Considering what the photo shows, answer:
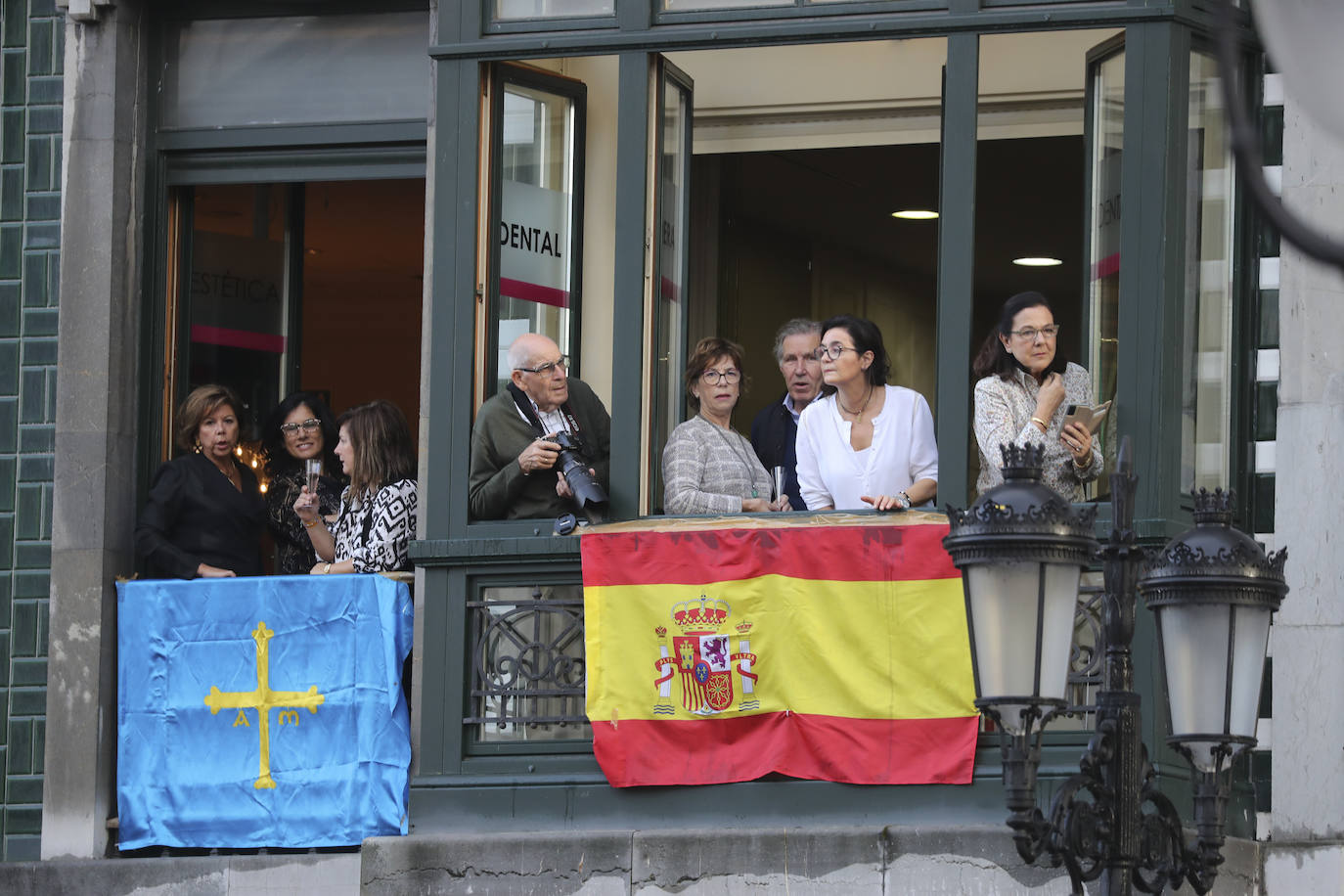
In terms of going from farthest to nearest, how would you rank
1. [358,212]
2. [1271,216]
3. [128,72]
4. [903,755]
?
1. [358,212]
2. [128,72]
3. [903,755]
4. [1271,216]

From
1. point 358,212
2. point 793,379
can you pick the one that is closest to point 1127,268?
point 793,379

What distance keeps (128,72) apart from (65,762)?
11.2 feet

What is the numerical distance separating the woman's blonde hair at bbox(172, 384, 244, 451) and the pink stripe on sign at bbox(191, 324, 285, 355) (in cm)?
→ 98

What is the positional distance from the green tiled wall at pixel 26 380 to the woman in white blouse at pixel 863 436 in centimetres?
389

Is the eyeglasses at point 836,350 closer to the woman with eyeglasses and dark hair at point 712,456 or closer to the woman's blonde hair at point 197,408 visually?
the woman with eyeglasses and dark hair at point 712,456

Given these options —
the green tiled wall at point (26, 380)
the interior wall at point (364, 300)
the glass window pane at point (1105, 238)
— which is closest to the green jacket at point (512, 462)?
the glass window pane at point (1105, 238)

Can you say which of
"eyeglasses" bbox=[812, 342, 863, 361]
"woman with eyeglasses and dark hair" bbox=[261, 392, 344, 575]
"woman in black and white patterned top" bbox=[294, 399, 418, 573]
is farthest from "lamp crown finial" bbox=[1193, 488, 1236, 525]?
"woman with eyeglasses and dark hair" bbox=[261, 392, 344, 575]

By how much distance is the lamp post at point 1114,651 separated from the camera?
19.7 ft

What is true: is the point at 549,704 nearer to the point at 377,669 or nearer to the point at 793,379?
the point at 377,669

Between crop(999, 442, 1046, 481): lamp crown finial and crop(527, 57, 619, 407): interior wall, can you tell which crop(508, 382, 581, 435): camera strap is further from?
crop(999, 442, 1046, 481): lamp crown finial

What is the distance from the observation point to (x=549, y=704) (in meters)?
9.72

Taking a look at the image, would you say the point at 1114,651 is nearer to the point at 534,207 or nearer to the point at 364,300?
the point at 534,207

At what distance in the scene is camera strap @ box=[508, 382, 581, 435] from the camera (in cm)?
975

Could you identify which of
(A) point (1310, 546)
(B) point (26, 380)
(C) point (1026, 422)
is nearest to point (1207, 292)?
(C) point (1026, 422)
